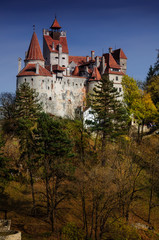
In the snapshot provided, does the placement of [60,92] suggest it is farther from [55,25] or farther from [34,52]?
[55,25]

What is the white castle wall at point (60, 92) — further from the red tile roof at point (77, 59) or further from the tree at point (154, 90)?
the tree at point (154, 90)

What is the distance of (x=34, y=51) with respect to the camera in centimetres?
6078

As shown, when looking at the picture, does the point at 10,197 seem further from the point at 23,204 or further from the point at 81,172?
the point at 81,172

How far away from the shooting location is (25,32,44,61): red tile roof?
60.3 meters

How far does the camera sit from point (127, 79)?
6025 centimetres

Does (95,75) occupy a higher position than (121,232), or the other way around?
(95,75)

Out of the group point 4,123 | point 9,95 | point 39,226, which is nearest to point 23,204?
point 39,226

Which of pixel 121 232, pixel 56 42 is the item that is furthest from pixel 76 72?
pixel 121 232

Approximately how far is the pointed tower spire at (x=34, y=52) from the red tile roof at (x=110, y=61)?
16.1m

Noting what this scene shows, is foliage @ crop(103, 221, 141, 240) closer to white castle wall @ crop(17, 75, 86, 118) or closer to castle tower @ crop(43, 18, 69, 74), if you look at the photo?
white castle wall @ crop(17, 75, 86, 118)

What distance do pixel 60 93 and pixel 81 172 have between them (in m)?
35.7

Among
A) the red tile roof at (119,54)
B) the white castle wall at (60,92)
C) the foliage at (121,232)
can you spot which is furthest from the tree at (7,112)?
the red tile roof at (119,54)

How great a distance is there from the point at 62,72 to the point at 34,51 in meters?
6.92

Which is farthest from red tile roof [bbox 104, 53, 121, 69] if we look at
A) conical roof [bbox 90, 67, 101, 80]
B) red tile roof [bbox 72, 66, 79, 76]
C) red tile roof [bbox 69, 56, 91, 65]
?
red tile roof [bbox 72, 66, 79, 76]
